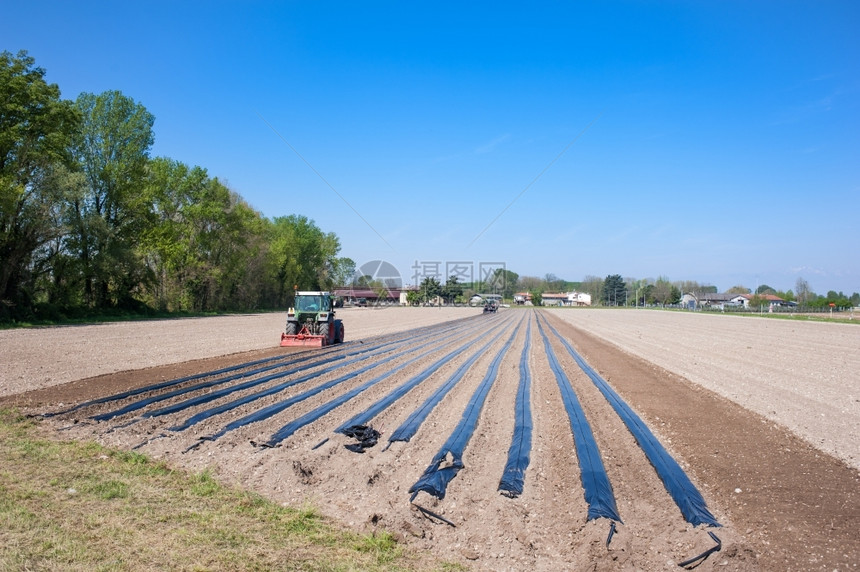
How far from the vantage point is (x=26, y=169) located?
26828 mm

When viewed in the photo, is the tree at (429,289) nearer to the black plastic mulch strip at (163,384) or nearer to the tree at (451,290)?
the tree at (451,290)

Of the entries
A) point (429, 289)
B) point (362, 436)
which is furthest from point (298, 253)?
point (362, 436)

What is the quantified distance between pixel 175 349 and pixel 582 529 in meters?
16.7

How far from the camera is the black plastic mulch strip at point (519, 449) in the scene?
614 cm

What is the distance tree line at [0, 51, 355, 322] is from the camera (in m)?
26.5

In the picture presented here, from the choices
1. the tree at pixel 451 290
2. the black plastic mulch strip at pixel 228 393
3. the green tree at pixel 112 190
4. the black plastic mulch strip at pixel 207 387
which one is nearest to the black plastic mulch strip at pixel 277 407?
the black plastic mulch strip at pixel 228 393

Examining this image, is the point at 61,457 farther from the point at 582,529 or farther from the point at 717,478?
the point at 717,478

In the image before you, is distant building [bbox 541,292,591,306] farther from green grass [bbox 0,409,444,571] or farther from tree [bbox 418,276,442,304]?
green grass [bbox 0,409,444,571]

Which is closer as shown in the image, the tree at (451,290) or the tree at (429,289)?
the tree at (429,289)

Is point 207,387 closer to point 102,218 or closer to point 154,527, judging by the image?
point 154,527

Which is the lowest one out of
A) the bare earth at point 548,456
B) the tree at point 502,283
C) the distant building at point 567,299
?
the bare earth at point 548,456

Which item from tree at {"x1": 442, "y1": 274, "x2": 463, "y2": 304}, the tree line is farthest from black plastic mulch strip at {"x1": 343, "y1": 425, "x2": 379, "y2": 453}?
tree at {"x1": 442, "y1": 274, "x2": 463, "y2": 304}

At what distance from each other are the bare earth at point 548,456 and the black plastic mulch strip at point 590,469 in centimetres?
13

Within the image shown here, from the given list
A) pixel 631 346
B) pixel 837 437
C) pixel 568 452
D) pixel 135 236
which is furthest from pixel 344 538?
pixel 135 236
